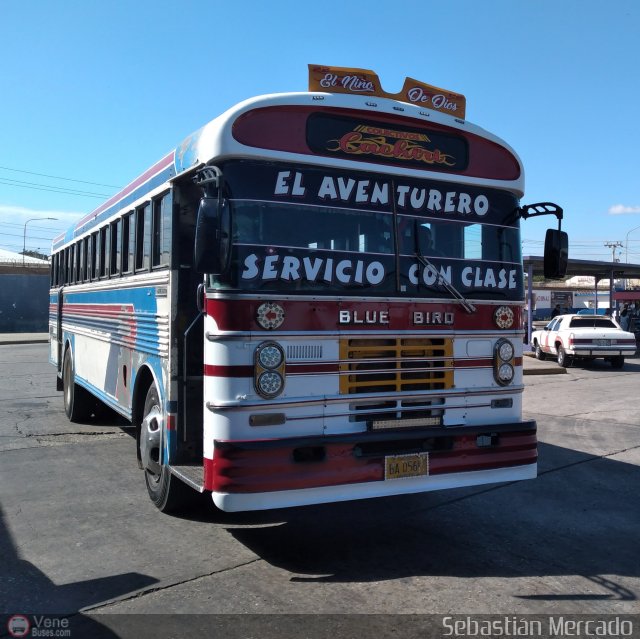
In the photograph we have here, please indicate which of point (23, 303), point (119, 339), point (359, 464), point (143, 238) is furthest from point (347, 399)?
point (23, 303)

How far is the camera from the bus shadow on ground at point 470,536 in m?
4.74

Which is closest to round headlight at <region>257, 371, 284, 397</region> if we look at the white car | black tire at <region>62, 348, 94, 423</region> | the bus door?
black tire at <region>62, 348, 94, 423</region>

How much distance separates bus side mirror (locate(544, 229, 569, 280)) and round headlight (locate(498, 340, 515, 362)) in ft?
3.10

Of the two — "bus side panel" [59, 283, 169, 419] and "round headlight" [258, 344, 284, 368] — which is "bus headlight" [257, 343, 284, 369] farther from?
"bus side panel" [59, 283, 169, 419]

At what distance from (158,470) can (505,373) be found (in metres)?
3.11

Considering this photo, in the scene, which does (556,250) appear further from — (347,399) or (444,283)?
(347,399)

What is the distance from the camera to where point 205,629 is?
3811 mm

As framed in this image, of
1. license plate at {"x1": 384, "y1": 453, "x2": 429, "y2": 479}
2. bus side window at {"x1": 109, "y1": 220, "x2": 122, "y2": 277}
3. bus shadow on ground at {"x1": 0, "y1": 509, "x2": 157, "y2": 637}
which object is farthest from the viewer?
bus side window at {"x1": 109, "y1": 220, "x2": 122, "y2": 277}

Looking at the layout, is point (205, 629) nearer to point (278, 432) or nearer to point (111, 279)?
point (278, 432)

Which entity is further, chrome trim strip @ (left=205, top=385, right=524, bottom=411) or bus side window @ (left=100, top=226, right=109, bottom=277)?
bus side window @ (left=100, top=226, right=109, bottom=277)

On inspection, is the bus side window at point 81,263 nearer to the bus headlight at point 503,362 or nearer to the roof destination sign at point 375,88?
the roof destination sign at point 375,88

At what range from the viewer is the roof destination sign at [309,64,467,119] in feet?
17.3

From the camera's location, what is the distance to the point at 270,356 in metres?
4.59

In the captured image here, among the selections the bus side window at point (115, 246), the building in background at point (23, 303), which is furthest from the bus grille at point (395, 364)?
the building in background at point (23, 303)
